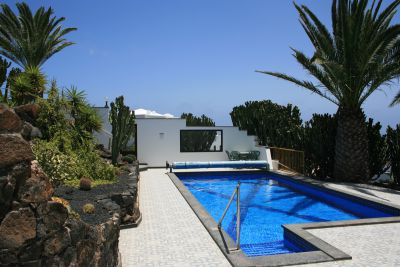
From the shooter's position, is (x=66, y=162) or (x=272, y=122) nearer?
(x=66, y=162)

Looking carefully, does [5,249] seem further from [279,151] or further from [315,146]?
[279,151]

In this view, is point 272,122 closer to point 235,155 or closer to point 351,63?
point 235,155

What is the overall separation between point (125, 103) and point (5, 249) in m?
11.1

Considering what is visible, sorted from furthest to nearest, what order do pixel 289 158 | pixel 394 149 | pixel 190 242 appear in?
pixel 289 158, pixel 394 149, pixel 190 242

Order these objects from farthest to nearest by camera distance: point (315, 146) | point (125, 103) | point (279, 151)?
point (279, 151) < point (315, 146) < point (125, 103)

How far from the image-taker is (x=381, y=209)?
31.0 feet

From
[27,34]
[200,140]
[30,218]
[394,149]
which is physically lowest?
[30,218]

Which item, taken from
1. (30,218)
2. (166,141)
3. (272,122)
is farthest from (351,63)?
(30,218)

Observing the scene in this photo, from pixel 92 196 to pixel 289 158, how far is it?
1156cm

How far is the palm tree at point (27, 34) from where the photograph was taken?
1766 cm

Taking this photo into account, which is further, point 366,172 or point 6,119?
point 366,172

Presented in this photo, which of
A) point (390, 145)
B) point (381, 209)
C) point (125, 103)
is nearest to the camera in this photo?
point (381, 209)

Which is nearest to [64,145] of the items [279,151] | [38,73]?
[38,73]

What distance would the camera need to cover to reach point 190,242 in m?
6.40
